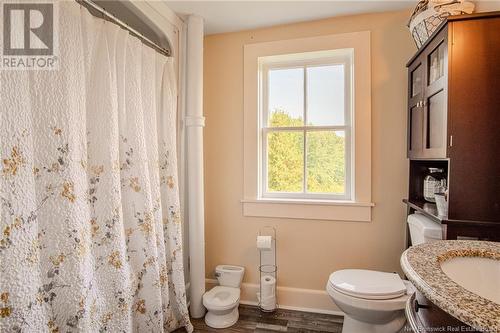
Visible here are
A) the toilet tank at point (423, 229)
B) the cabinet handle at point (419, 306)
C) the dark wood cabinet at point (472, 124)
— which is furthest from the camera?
the toilet tank at point (423, 229)

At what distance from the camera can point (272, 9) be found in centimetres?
196

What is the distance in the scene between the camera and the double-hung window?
217cm

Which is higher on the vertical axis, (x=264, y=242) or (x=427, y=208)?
(x=427, y=208)

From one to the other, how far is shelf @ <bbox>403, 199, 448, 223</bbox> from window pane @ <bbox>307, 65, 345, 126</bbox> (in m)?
0.77

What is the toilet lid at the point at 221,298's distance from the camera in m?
1.92

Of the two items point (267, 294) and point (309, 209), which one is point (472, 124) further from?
point (267, 294)

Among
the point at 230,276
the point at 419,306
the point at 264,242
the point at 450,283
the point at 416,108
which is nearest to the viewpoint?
the point at 450,283

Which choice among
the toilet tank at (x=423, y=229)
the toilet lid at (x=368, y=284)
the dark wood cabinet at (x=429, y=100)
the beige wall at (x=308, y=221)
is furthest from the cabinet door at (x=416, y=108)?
the toilet lid at (x=368, y=284)

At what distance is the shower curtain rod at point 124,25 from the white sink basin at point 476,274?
69.8 inches

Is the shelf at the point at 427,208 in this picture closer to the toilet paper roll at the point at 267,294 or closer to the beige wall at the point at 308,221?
the beige wall at the point at 308,221

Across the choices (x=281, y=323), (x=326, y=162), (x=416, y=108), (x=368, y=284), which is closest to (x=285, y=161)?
(x=326, y=162)

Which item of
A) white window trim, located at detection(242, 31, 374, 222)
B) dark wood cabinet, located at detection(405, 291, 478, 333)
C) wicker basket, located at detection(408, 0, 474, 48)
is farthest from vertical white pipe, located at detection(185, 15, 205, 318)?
dark wood cabinet, located at detection(405, 291, 478, 333)

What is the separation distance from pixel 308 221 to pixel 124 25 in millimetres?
1781

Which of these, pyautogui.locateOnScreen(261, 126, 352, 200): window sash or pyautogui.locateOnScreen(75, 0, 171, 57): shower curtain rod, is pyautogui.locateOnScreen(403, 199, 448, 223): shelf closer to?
pyautogui.locateOnScreen(261, 126, 352, 200): window sash
